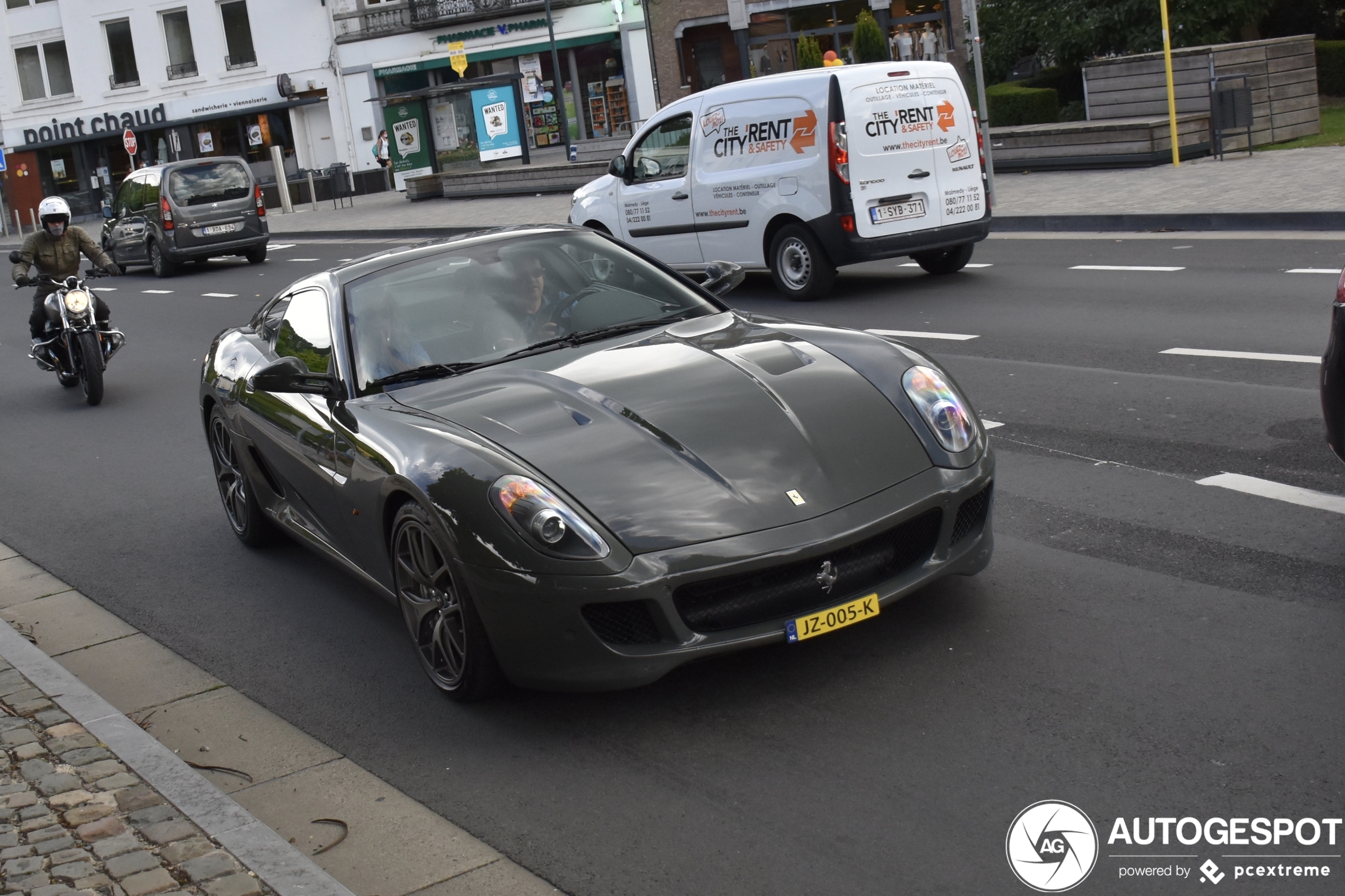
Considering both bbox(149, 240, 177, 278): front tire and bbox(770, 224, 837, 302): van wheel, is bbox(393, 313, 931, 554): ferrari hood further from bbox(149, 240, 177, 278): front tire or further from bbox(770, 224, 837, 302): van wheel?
bbox(149, 240, 177, 278): front tire

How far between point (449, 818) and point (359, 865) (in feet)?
0.98

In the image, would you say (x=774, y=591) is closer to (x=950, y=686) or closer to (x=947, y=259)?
(x=950, y=686)

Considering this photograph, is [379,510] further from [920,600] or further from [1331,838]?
[1331,838]

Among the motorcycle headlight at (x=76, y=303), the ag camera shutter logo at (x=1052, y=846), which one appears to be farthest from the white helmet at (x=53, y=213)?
the ag camera shutter logo at (x=1052, y=846)

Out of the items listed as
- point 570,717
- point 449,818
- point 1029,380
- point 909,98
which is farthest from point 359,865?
point 909,98

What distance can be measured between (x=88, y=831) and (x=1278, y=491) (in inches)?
175

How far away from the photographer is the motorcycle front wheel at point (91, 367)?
12414 mm

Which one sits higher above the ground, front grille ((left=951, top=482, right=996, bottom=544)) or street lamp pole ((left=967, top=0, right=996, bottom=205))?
street lamp pole ((left=967, top=0, right=996, bottom=205))

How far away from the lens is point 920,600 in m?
5.14

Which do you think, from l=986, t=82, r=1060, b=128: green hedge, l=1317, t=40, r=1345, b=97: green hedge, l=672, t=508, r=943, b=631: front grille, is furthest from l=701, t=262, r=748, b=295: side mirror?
l=1317, t=40, r=1345, b=97: green hedge

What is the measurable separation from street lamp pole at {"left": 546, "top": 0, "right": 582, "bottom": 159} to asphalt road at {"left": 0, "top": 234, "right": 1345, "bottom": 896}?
30305 mm

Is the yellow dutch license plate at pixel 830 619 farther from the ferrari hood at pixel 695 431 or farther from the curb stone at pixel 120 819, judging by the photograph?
Result: the curb stone at pixel 120 819

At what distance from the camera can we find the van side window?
14336mm

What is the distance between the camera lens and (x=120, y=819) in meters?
4.27
